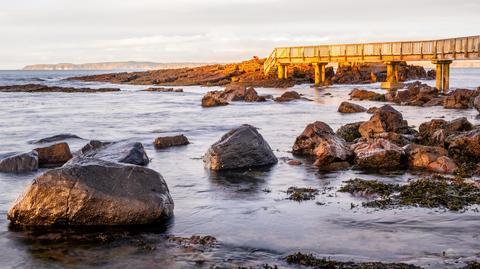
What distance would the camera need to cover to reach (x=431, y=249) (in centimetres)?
976

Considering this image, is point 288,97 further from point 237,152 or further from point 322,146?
point 237,152

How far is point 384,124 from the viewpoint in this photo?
21.9 m

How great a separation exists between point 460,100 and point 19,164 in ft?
90.2

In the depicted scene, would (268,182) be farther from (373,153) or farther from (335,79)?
(335,79)

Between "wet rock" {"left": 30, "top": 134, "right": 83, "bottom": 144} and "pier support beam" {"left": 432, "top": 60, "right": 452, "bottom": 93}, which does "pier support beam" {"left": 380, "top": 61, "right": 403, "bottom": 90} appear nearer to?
"pier support beam" {"left": 432, "top": 60, "right": 452, "bottom": 93}

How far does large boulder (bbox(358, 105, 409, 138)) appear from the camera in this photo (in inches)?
850

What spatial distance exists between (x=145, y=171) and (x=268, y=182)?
4401 mm

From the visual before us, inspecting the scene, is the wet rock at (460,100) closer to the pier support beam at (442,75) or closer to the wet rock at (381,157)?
the pier support beam at (442,75)

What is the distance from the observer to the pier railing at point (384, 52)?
142 ft

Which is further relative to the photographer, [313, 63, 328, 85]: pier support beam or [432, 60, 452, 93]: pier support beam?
[313, 63, 328, 85]: pier support beam

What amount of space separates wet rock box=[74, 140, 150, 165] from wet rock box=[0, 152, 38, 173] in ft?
3.83

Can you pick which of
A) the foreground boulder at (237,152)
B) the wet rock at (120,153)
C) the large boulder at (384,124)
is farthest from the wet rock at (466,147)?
the wet rock at (120,153)

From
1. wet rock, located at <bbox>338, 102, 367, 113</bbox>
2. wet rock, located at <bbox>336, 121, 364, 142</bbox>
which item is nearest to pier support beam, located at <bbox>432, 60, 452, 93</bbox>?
wet rock, located at <bbox>338, 102, 367, 113</bbox>

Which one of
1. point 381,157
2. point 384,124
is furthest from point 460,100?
point 381,157
